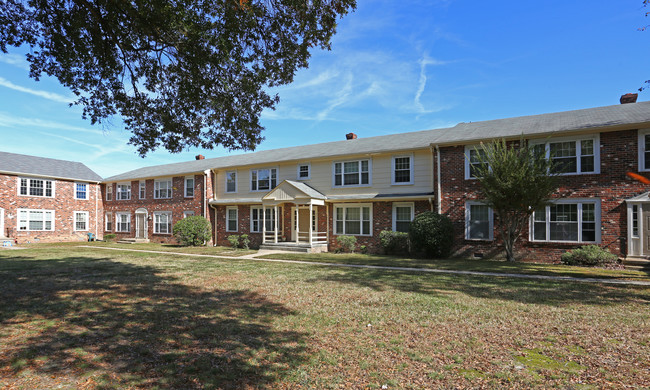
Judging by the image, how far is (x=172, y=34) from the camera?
860 cm

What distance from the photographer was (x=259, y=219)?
23516 mm

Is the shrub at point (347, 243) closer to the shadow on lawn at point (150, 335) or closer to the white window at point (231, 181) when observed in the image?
the white window at point (231, 181)

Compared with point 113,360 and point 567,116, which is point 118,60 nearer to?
point 113,360

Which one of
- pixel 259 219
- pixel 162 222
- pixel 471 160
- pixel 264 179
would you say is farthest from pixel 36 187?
pixel 471 160

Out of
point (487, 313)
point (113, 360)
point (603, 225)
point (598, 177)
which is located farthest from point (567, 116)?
point (113, 360)

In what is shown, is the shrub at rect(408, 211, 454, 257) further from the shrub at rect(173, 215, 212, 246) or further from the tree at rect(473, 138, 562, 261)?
the shrub at rect(173, 215, 212, 246)

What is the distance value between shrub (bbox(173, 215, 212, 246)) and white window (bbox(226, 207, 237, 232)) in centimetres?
132

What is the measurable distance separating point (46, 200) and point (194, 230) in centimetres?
1578

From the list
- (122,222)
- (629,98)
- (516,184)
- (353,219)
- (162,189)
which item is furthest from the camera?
(122,222)

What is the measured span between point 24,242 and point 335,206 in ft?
83.6

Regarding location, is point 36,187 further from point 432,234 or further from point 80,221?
point 432,234

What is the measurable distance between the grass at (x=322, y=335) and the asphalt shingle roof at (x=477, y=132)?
27.9ft

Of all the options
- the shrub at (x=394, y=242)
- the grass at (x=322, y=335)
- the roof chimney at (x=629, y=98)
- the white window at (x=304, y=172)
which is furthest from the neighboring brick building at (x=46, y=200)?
the roof chimney at (x=629, y=98)

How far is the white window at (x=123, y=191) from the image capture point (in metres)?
31.1
